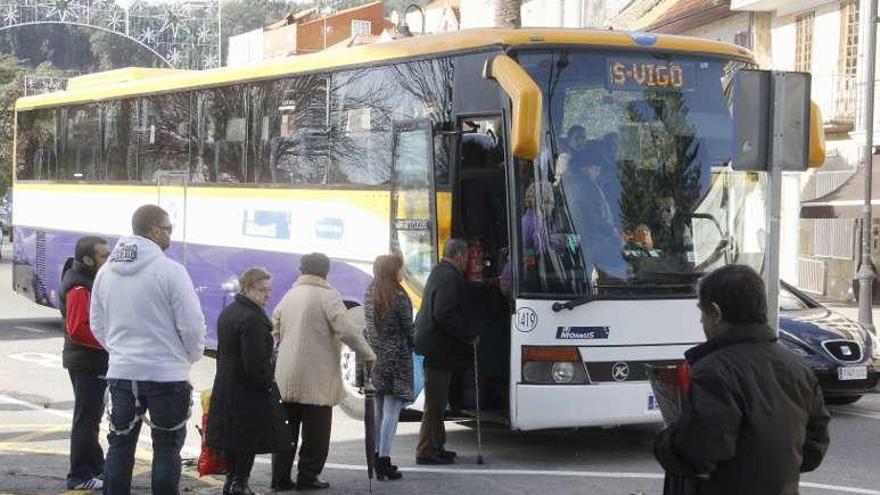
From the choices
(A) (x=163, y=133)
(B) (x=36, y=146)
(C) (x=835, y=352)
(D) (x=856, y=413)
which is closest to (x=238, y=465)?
(C) (x=835, y=352)

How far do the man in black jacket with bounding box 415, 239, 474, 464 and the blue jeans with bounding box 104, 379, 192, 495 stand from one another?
9.95ft

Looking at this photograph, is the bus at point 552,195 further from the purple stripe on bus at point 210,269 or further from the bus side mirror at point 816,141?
the bus side mirror at point 816,141

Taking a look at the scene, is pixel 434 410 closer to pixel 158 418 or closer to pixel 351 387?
pixel 351 387

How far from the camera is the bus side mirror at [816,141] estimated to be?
34.9 ft

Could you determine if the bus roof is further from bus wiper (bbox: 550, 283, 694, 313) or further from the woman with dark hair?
the woman with dark hair

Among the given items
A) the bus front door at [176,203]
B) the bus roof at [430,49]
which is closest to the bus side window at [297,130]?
the bus roof at [430,49]

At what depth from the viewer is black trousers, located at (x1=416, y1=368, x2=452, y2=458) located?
10.2m

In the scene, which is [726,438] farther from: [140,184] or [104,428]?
[140,184]

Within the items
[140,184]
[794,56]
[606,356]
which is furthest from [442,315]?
[794,56]

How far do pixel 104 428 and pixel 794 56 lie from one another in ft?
80.9

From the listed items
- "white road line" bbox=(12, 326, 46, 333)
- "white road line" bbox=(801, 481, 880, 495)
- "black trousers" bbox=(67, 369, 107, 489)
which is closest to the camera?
"black trousers" bbox=(67, 369, 107, 489)

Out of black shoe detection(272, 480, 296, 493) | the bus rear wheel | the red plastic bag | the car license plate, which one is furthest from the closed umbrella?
the car license plate

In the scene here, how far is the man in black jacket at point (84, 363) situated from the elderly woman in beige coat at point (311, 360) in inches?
46.8

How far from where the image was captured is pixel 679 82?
10945mm
